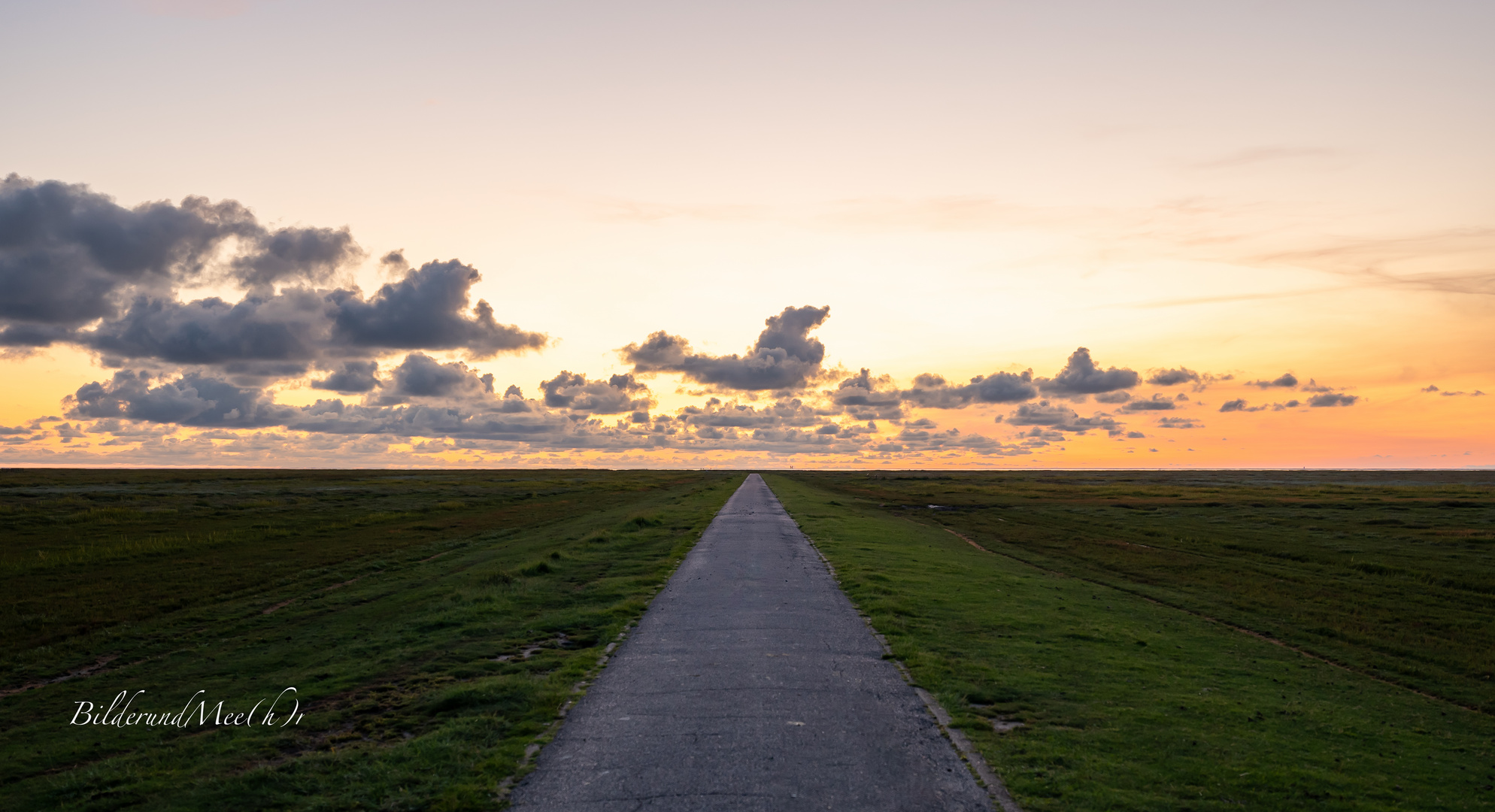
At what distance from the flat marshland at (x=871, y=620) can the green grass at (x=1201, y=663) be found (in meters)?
0.08

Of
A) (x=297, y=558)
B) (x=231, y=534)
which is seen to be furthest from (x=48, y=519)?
(x=297, y=558)

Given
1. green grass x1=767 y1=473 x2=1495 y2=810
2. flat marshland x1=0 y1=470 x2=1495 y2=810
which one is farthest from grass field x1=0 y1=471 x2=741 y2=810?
green grass x1=767 y1=473 x2=1495 y2=810

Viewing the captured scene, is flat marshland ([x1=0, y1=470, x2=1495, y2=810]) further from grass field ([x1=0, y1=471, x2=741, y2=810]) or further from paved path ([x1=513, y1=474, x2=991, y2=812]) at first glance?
paved path ([x1=513, y1=474, x2=991, y2=812])

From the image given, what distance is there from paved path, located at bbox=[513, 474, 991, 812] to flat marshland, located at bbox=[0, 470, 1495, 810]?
2.26ft

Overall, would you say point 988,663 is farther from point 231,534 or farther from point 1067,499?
point 1067,499

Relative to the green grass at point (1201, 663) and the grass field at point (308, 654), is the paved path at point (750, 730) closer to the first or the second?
the grass field at point (308, 654)

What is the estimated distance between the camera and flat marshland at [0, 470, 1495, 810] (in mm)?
8820

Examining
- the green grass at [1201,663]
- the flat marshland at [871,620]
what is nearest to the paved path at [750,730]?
the flat marshland at [871,620]

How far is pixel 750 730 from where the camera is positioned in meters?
9.33

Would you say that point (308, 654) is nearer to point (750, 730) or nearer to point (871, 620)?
point (871, 620)

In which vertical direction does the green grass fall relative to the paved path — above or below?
below

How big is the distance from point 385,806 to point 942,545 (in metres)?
34.4

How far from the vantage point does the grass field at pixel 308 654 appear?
884 cm

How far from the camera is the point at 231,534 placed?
46.0 meters
